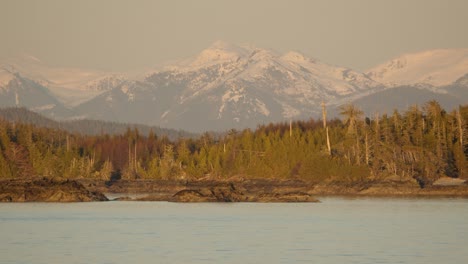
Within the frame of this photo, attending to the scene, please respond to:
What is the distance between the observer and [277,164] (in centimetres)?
11938

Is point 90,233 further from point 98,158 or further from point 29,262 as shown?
point 98,158

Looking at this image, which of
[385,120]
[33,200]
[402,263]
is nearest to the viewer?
[402,263]

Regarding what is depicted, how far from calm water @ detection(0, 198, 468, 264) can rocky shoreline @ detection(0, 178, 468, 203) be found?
8.24 meters

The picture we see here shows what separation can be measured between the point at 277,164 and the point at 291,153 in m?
2.01

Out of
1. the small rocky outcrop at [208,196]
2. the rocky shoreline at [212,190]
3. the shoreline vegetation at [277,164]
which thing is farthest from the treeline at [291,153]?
the small rocky outcrop at [208,196]

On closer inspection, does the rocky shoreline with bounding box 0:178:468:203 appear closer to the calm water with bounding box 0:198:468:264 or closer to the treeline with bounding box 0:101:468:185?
the treeline with bounding box 0:101:468:185

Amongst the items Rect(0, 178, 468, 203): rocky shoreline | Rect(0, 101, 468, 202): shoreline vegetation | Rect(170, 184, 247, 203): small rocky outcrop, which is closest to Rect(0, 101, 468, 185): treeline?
Rect(0, 101, 468, 202): shoreline vegetation

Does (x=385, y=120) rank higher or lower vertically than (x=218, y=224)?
higher

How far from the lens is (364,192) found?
102500 millimetres

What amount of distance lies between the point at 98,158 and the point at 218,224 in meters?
82.4

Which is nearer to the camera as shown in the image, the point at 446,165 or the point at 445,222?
the point at 445,222

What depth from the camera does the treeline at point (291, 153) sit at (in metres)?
110

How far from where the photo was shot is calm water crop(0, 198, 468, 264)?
1712 inches

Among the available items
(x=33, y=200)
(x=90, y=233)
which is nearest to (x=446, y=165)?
(x=33, y=200)
